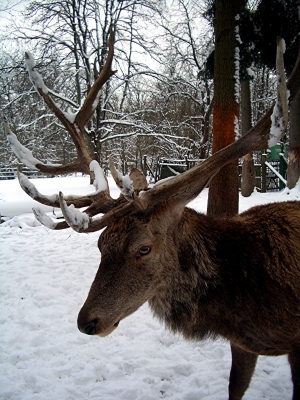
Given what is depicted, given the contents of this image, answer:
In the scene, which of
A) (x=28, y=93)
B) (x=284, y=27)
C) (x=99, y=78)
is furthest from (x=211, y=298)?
(x=28, y=93)

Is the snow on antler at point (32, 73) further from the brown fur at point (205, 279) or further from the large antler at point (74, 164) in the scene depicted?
the brown fur at point (205, 279)

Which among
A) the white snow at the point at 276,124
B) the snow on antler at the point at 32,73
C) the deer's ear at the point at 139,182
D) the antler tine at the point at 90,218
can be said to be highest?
the snow on antler at the point at 32,73

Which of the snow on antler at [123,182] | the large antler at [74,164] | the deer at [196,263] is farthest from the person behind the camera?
the large antler at [74,164]

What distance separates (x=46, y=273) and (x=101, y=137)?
1050 centimetres

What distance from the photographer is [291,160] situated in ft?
30.9

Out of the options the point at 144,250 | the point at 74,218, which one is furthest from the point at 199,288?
the point at 74,218

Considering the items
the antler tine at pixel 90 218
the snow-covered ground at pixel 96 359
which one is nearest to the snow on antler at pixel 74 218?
the antler tine at pixel 90 218

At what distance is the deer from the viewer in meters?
1.89

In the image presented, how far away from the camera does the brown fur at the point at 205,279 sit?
190cm

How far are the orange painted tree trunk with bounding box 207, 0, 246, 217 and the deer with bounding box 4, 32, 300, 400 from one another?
2.61 meters

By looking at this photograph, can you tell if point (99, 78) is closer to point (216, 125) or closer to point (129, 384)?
point (216, 125)

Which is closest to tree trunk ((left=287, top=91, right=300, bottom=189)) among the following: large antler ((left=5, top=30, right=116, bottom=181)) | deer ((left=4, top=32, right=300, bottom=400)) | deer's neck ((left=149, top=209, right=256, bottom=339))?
deer ((left=4, top=32, right=300, bottom=400))

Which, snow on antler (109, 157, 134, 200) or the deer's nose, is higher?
snow on antler (109, 157, 134, 200)

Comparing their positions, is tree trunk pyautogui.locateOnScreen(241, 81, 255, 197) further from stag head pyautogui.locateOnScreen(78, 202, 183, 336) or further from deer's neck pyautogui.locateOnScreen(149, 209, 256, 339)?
stag head pyautogui.locateOnScreen(78, 202, 183, 336)
